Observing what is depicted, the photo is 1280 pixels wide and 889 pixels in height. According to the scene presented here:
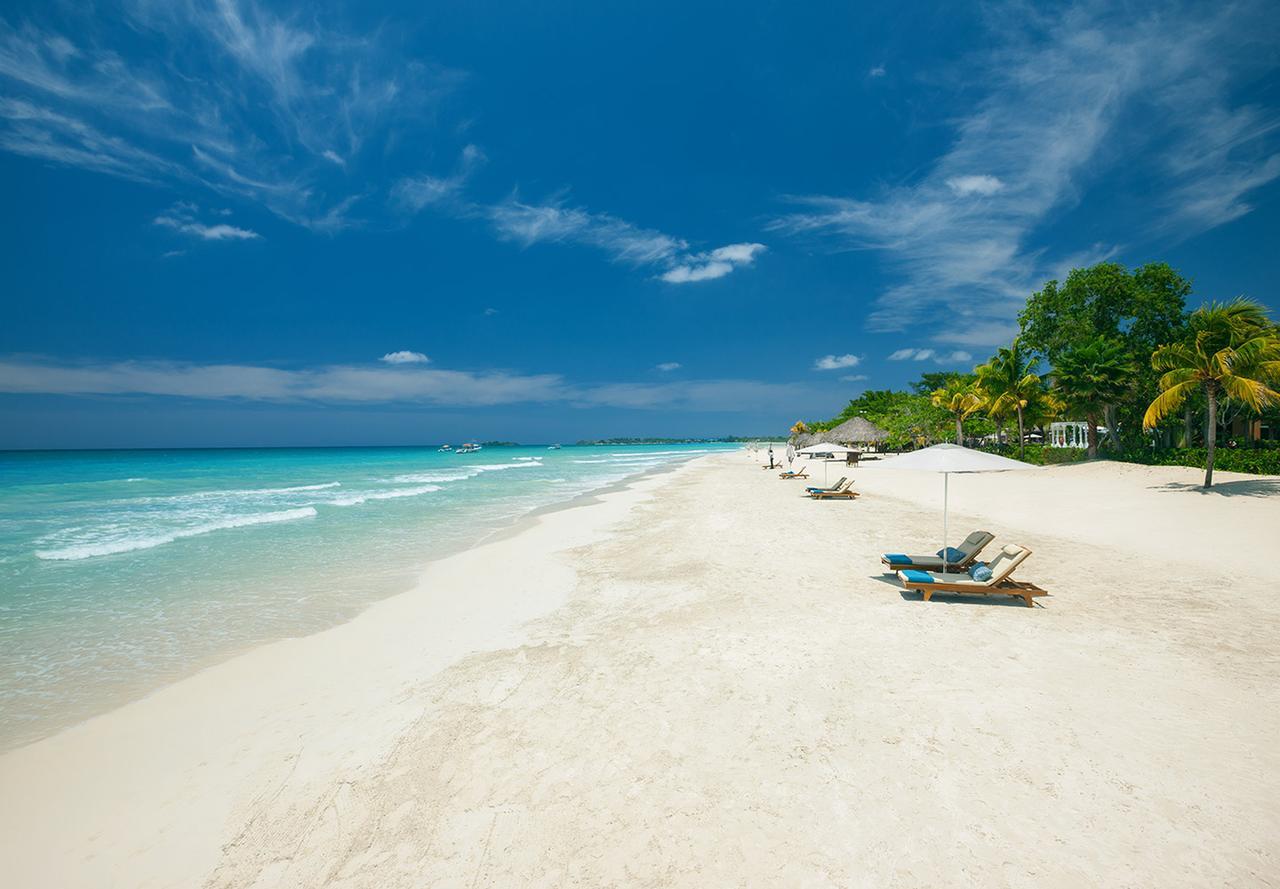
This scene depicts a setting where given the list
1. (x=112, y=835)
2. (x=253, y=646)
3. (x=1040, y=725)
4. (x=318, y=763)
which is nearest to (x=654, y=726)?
(x=318, y=763)

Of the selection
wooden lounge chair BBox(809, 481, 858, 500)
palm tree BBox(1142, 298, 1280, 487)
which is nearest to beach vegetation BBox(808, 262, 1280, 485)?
palm tree BBox(1142, 298, 1280, 487)

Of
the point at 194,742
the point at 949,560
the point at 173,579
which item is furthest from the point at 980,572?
the point at 173,579

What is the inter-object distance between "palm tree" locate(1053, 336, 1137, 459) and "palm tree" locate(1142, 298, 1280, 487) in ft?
23.9

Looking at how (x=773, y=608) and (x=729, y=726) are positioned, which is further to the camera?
(x=773, y=608)

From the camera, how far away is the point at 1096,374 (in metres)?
23.4

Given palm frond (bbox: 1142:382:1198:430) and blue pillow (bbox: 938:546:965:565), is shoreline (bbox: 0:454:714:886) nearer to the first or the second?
blue pillow (bbox: 938:546:965:565)

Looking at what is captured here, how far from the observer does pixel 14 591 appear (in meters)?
9.44

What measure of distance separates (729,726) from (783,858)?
1.33 metres

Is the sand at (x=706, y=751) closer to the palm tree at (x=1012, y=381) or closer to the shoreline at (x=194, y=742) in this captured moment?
the shoreline at (x=194, y=742)

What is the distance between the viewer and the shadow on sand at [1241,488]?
1438cm

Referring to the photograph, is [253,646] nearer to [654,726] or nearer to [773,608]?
[654,726]

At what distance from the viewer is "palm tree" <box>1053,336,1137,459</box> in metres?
23.2

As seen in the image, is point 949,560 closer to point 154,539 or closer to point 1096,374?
point 154,539

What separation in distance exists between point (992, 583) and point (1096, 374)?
2315cm
